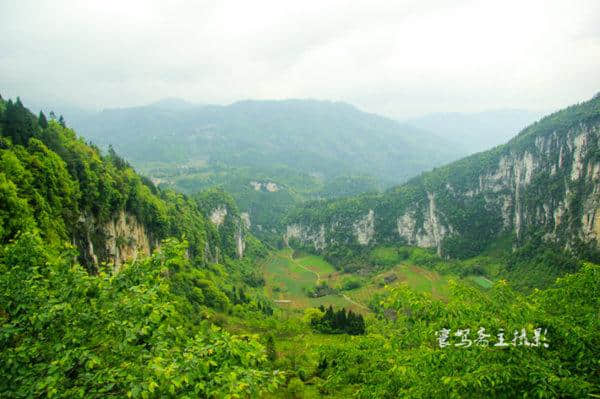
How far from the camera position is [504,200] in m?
157

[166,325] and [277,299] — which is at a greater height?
[166,325]

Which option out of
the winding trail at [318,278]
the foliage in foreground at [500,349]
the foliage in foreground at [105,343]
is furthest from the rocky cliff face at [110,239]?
the winding trail at [318,278]

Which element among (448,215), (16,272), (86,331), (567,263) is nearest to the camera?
(86,331)

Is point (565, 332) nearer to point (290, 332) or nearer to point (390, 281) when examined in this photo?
point (290, 332)

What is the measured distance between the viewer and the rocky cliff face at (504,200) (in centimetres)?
10681

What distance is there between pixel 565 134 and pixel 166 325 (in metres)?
156

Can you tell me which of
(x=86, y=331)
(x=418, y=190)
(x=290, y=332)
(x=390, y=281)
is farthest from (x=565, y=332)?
(x=418, y=190)

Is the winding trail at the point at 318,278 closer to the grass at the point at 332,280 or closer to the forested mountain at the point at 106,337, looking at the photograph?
the grass at the point at 332,280

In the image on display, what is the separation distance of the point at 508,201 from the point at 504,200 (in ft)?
5.81

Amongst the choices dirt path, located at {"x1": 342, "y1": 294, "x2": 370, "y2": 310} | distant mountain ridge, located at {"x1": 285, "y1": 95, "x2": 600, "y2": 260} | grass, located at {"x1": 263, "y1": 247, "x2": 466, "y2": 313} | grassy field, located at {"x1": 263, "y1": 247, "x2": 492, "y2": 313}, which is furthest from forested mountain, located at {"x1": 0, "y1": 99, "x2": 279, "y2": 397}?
distant mountain ridge, located at {"x1": 285, "y1": 95, "x2": 600, "y2": 260}

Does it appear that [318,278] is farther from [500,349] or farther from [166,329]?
[166,329]

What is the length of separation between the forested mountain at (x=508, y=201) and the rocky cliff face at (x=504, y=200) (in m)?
0.33

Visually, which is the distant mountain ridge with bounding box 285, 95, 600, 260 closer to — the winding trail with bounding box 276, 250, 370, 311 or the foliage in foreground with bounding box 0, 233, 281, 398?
the winding trail with bounding box 276, 250, 370, 311

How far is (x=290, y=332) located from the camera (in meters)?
68.9
